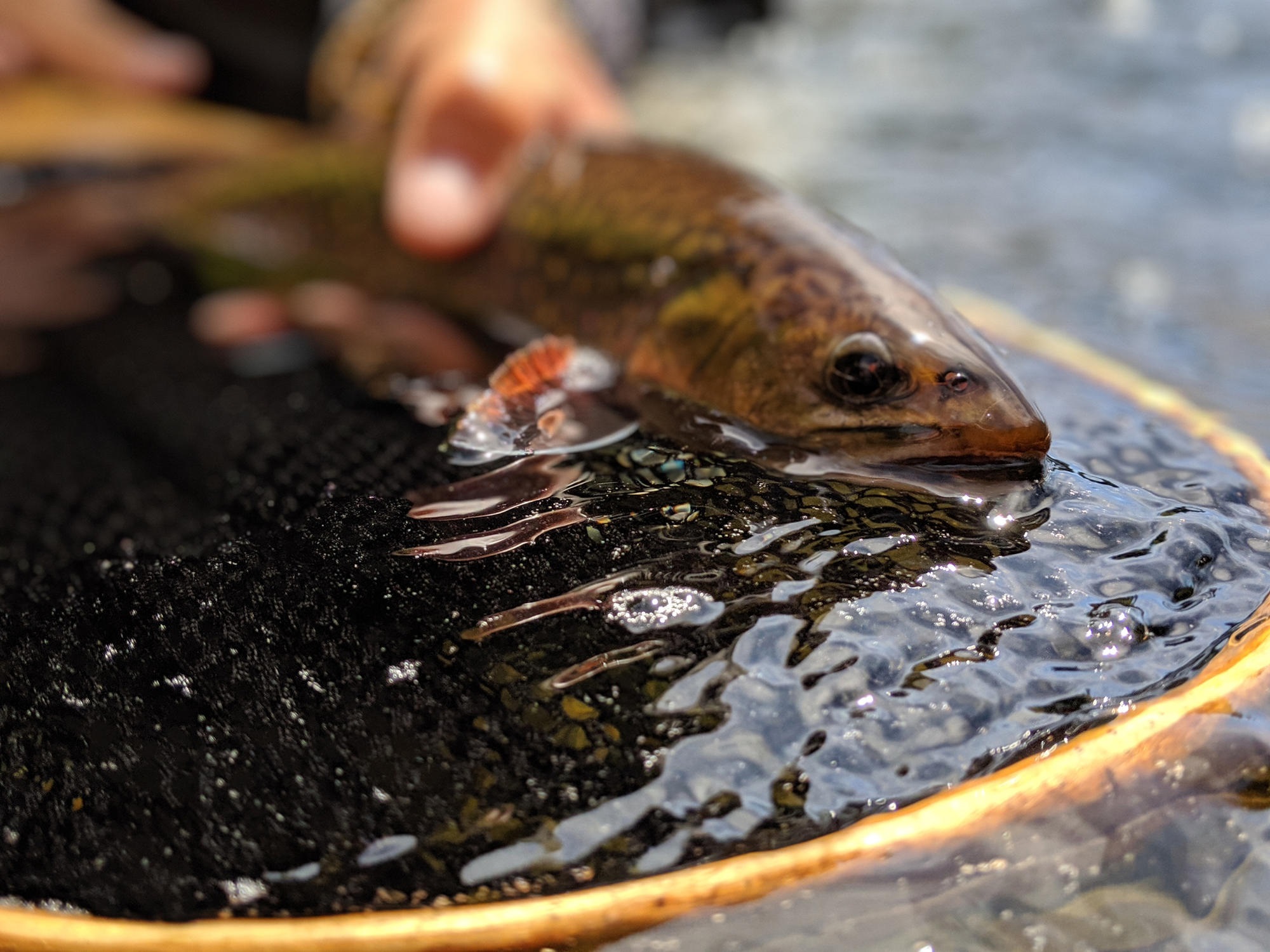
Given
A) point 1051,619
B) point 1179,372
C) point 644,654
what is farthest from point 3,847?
point 1179,372

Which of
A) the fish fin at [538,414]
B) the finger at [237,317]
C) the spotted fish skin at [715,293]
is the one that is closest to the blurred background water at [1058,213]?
the spotted fish skin at [715,293]

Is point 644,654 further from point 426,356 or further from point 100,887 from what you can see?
point 426,356

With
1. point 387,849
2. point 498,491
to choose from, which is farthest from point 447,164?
point 387,849

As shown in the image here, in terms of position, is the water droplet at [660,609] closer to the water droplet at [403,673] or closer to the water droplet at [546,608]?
the water droplet at [546,608]

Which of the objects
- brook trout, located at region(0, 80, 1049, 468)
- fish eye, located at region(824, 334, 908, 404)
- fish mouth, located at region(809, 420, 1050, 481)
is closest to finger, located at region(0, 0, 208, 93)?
brook trout, located at region(0, 80, 1049, 468)

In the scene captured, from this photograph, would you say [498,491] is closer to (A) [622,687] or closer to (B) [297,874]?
(A) [622,687]

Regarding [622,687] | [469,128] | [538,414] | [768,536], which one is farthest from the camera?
[469,128]
